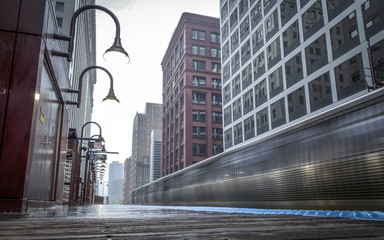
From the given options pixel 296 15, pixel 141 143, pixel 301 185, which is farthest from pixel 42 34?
pixel 141 143

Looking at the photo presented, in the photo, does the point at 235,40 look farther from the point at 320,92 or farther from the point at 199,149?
the point at 320,92

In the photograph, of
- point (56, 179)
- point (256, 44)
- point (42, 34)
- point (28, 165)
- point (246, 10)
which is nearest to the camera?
point (28, 165)

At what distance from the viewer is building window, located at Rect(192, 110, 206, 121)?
2325 inches

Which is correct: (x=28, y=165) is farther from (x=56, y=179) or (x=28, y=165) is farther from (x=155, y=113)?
(x=155, y=113)

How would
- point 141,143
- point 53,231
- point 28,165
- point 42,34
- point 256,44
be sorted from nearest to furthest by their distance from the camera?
point 53,231 → point 28,165 → point 42,34 → point 256,44 → point 141,143

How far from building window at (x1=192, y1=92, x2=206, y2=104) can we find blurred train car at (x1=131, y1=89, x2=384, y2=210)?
45874mm

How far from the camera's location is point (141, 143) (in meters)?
155

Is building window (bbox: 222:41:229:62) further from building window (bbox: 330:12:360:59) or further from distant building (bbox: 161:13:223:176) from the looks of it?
building window (bbox: 330:12:360:59)

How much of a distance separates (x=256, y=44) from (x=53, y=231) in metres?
38.9

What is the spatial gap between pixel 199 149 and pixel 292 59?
29.8 meters

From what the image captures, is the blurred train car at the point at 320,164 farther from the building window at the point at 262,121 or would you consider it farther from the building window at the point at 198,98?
the building window at the point at 198,98

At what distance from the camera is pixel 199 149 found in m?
57.1

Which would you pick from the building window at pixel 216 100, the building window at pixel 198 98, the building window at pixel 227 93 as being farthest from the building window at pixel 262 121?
the building window at pixel 216 100

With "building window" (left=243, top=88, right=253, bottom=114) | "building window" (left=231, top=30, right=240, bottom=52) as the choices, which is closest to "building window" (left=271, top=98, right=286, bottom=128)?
"building window" (left=243, top=88, right=253, bottom=114)
